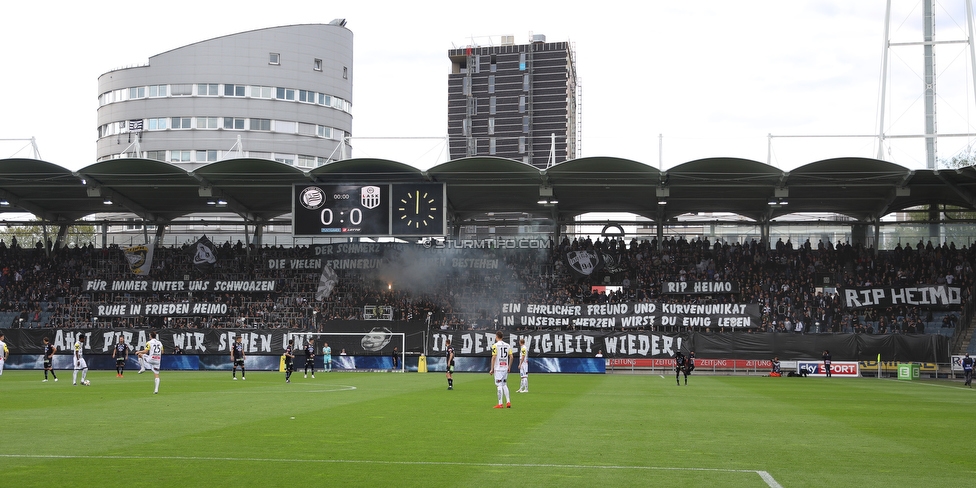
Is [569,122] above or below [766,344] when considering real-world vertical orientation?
above

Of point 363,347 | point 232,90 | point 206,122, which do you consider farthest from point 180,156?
point 363,347

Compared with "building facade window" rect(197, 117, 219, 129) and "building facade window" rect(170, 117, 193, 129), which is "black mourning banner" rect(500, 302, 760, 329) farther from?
"building facade window" rect(170, 117, 193, 129)

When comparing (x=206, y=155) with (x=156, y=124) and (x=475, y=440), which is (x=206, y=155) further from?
(x=475, y=440)

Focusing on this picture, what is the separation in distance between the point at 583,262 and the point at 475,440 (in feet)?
145

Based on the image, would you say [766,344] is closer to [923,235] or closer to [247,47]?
[923,235]

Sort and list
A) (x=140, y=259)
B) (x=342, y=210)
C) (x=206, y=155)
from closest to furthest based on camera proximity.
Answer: (x=342, y=210) < (x=140, y=259) < (x=206, y=155)

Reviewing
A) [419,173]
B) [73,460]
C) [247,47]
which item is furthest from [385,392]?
[247,47]

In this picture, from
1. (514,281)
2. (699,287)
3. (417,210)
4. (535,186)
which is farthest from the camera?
(514,281)

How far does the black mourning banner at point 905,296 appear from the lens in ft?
169

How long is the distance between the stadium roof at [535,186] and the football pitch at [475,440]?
23295 mm

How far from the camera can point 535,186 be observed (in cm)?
5419

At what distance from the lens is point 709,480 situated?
11445 mm

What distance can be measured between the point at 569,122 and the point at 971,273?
90475 millimetres

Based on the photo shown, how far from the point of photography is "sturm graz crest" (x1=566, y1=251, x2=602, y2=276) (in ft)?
193
